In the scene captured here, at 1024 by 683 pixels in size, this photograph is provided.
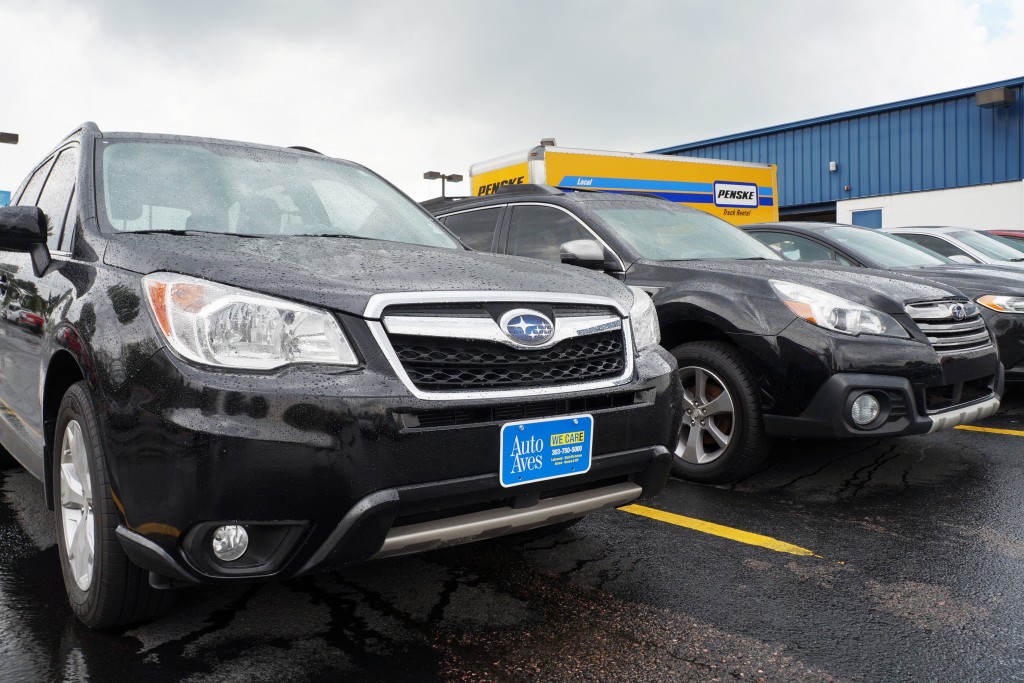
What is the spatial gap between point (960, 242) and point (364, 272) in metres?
7.88

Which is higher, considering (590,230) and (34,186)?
(34,186)

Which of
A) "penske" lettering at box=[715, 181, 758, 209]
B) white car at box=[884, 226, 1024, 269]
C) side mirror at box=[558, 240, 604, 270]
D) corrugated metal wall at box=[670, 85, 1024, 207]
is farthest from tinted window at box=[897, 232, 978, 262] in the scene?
corrugated metal wall at box=[670, 85, 1024, 207]

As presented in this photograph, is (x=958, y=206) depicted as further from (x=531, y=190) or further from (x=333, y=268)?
(x=333, y=268)

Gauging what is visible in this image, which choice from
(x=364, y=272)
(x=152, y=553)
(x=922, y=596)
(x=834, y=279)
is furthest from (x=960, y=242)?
(x=152, y=553)

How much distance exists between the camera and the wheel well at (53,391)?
8.67 feet

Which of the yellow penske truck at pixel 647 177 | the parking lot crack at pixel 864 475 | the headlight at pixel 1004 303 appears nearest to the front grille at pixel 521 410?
the parking lot crack at pixel 864 475

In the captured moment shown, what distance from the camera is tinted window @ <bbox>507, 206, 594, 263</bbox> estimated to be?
16.8 ft

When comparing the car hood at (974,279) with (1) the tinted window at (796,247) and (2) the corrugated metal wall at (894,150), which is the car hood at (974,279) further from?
(2) the corrugated metal wall at (894,150)

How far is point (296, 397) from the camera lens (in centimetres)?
214

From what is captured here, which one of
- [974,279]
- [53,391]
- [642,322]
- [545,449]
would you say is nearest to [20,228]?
[53,391]

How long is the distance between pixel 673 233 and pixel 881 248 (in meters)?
2.38

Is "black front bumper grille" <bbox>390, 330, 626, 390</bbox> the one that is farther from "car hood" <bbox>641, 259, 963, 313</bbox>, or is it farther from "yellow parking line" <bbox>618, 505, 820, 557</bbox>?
"car hood" <bbox>641, 259, 963, 313</bbox>

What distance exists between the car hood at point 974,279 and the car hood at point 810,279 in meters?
1.57

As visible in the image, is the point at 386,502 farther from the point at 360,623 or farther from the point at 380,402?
the point at 360,623
